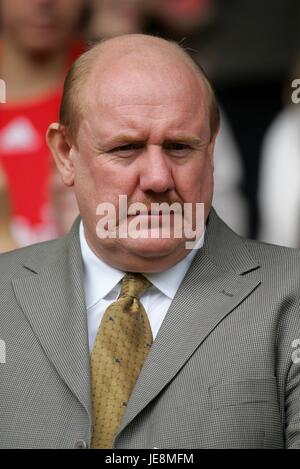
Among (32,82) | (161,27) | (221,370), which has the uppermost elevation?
(161,27)

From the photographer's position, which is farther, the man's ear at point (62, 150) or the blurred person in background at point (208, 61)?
the blurred person in background at point (208, 61)

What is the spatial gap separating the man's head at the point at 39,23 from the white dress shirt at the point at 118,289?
1745 mm

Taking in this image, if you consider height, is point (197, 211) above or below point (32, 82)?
below

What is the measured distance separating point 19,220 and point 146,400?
5.93ft

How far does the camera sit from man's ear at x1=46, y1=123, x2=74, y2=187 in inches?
101

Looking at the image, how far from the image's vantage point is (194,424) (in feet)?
7.33

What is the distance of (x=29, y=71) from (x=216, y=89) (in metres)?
0.94

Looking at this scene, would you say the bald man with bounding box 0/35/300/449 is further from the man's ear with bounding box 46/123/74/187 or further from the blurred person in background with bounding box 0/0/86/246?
the blurred person in background with bounding box 0/0/86/246

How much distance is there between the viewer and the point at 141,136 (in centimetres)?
233

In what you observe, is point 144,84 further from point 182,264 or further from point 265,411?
point 265,411

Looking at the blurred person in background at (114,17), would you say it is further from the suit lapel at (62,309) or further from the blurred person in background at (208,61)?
the suit lapel at (62,309)

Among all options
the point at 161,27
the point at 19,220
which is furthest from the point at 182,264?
the point at 161,27

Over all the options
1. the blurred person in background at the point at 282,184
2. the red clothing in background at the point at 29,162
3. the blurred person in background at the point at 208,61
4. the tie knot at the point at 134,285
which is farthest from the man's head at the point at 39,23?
the tie knot at the point at 134,285

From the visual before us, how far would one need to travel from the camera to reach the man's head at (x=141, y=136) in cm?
234
